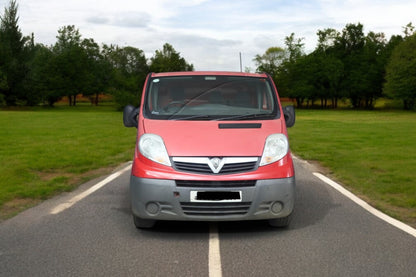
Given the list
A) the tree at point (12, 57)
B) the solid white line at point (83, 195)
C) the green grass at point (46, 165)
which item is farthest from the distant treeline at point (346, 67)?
the solid white line at point (83, 195)

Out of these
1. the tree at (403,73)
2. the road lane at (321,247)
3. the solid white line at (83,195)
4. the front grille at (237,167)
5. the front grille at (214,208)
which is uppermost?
the tree at (403,73)

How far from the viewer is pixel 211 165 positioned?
4.84m

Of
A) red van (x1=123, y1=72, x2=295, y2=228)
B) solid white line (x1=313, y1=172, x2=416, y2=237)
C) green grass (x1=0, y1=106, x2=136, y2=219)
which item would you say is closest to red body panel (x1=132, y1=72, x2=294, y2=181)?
red van (x1=123, y1=72, x2=295, y2=228)

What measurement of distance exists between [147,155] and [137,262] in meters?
1.25

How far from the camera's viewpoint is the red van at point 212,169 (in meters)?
4.80

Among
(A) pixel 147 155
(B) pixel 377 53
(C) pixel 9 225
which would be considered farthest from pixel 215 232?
(B) pixel 377 53

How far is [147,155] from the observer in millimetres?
5062

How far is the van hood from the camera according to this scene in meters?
4.95

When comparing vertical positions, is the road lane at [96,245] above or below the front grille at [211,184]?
below

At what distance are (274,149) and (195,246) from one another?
4.35 feet

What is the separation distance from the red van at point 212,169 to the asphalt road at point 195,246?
11.2 inches

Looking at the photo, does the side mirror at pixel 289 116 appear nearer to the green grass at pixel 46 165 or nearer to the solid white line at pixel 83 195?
the solid white line at pixel 83 195

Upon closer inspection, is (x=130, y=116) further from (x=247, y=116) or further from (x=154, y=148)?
(x=247, y=116)

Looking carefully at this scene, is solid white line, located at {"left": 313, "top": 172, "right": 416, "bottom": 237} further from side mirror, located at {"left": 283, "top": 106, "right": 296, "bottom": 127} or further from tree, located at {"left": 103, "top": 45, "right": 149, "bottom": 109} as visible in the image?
tree, located at {"left": 103, "top": 45, "right": 149, "bottom": 109}
